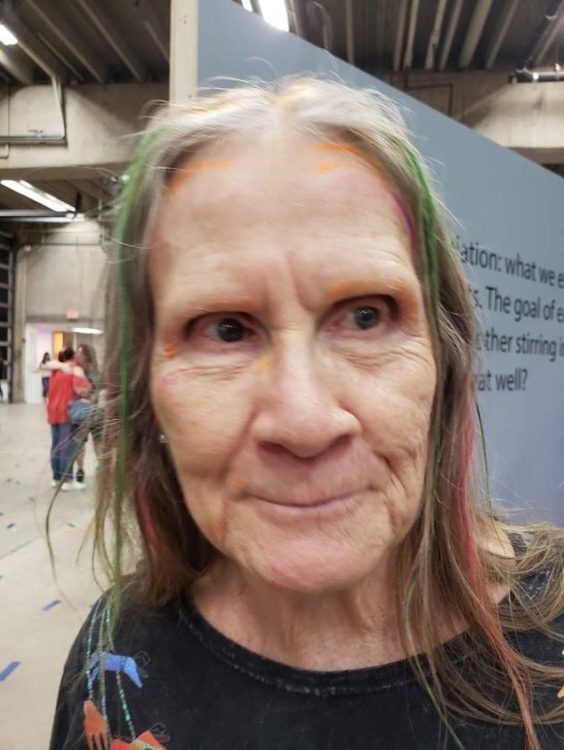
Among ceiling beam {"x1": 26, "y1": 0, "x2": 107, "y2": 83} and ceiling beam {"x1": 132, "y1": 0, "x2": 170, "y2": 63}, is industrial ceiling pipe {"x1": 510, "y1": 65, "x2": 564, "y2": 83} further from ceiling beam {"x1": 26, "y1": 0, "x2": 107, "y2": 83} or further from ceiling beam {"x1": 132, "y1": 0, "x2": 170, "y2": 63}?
ceiling beam {"x1": 26, "y1": 0, "x2": 107, "y2": 83}

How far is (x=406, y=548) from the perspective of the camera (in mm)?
659

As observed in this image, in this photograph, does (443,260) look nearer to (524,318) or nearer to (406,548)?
(406,548)

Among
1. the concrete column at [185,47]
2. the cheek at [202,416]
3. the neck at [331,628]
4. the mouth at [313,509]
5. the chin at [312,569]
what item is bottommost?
the neck at [331,628]

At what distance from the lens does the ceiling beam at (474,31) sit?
12.4 ft

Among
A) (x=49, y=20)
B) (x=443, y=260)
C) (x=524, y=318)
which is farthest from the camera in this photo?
(x=49, y=20)

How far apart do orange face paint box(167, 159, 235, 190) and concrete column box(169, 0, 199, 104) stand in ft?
1.82

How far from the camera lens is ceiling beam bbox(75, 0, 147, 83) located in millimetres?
4117

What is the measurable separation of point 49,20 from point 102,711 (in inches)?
199

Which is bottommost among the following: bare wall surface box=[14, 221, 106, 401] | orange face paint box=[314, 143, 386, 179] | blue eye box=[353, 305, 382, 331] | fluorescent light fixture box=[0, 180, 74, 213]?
blue eye box=[353, 305, 382, 331]

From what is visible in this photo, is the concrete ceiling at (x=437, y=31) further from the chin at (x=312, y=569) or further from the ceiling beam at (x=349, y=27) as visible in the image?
the chin at (x=312, y=569)

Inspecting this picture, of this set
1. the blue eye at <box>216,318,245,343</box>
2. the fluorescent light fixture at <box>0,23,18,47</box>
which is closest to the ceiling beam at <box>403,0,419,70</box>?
the fluorescent light fixture at <box>0,23,18,47</box>

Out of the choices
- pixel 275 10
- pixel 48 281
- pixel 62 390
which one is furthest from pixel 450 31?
pixel 48 281

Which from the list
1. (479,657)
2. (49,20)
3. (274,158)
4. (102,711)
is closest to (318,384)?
(274,158)

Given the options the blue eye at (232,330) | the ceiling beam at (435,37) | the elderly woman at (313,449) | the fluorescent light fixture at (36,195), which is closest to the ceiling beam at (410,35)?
the ceiling beam at (435,37)
